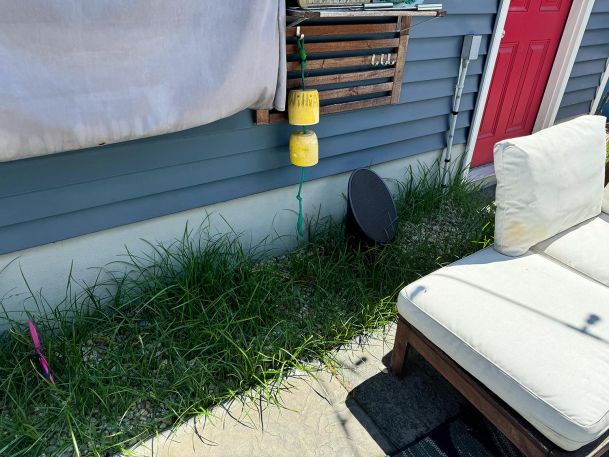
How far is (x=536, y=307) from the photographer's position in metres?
1.65

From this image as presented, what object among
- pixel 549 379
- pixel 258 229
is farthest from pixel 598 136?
pixel 258 229

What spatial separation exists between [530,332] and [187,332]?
1.46 meters

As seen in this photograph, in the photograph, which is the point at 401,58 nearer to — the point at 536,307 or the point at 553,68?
the point at 536,307

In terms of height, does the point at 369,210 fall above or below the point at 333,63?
below

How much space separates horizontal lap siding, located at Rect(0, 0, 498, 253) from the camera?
179 centimetres

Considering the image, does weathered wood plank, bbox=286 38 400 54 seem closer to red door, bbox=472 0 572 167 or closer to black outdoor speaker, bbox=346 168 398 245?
black outdoor speaker, bbox=346 168 398 245

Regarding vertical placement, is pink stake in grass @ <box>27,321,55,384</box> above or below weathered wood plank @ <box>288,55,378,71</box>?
below

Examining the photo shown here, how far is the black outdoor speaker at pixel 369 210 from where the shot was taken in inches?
96.6

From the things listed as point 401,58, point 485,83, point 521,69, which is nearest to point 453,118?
point 485,83

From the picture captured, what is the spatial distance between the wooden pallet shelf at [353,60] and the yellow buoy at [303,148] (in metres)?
0.14

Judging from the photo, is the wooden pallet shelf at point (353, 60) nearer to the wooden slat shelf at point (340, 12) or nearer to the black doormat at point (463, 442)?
the wooden slat shelf at point (340, 12)

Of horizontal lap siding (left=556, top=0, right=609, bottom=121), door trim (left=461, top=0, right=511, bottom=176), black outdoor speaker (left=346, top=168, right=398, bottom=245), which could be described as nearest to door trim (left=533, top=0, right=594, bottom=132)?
horizontal lap siding (left=556, top=0, right=609, bottom=121)

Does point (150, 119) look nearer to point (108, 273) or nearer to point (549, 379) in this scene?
point (108, 273)

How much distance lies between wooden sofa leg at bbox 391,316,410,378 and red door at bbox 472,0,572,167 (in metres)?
2.41
